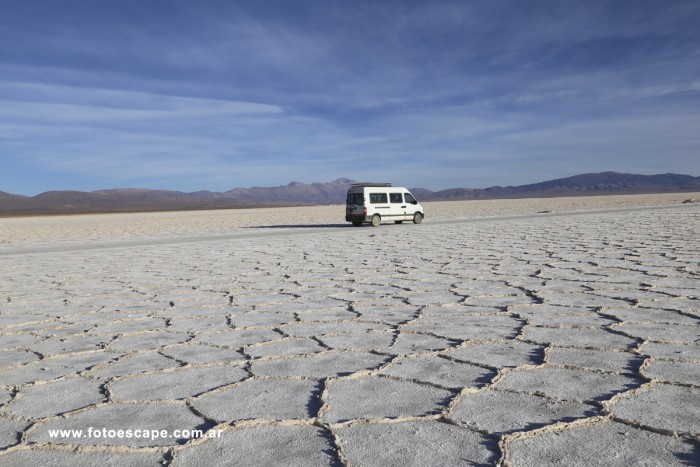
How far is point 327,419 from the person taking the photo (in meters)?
2.96

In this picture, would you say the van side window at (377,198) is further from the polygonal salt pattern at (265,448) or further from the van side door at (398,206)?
the polygonal salt pattern at (265,448)

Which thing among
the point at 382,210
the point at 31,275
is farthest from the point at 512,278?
the point at 382,210

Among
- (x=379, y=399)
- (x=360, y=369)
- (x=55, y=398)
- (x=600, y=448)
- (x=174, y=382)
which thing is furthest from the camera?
(x=360, y=369)

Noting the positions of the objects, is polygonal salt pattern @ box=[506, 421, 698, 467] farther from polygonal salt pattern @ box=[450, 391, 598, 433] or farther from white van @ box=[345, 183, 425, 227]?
white van @ box=[345, 183, 425, 227]

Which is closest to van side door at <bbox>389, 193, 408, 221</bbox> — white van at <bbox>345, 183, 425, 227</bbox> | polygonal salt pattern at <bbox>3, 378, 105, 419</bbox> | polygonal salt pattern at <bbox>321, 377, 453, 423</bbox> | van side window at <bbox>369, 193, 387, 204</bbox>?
white van at <bbox>345, 183, 425, 227</bbox>

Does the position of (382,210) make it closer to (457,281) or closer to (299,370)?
(457,281)

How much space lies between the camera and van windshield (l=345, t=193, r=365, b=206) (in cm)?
2194

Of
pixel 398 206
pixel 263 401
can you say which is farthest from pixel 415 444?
pixel 398 206

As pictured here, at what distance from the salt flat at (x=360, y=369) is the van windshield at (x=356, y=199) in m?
13.9

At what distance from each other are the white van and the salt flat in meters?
13.9

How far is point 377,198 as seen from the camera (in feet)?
72.9

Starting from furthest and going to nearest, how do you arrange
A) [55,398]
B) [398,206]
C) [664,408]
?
[398,206]
[55,398]
[664,408]

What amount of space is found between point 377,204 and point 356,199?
823mm

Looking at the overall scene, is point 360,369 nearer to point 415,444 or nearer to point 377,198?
point 415,444
